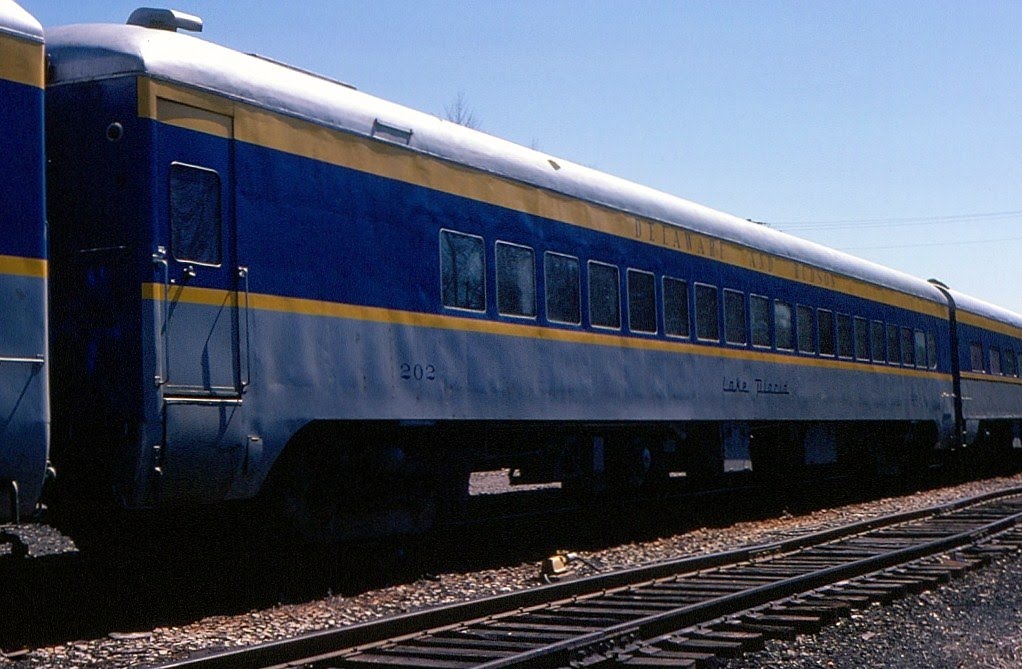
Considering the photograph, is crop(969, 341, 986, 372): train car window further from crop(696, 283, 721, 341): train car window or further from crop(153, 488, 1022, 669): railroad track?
crop(153, 488, 1022, 669): railroad track

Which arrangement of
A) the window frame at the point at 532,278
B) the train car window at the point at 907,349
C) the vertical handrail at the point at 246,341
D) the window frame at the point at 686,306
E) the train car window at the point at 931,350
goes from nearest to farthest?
the vertical handrail at the point at 246,341, the window frame at the point at 532,278, the window frame at the point at 686,306, the train car window at the point at 907,349, the train car window at the point at 931,350

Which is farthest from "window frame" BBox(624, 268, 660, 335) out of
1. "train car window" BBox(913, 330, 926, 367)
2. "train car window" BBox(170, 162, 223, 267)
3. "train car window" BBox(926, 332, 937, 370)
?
"train car window" BBox(926, 332, 937, 370)

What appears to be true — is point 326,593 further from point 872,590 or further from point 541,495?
point 541,495

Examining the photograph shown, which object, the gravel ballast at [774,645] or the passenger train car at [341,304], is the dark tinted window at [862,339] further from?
the gravel ballast at [774,645]

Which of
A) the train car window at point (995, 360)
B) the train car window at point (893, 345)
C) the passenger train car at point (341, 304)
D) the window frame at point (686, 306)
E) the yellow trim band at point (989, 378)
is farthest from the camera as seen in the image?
the train car window at point (995, 360)

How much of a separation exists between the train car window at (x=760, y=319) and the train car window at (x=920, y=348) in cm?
660

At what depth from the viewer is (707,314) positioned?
45.0ft

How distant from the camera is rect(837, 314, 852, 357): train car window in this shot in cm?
1757

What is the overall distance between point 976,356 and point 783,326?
1019 centimetres

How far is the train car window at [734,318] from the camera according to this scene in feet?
46.5

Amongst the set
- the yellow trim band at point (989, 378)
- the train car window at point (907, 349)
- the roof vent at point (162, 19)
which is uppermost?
the roof vent at point (162, 19)

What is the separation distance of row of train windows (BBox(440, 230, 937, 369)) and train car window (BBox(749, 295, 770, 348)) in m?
0.01

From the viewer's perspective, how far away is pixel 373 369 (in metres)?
8.77

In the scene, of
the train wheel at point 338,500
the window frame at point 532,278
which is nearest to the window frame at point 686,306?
the window frame at point 532,278
